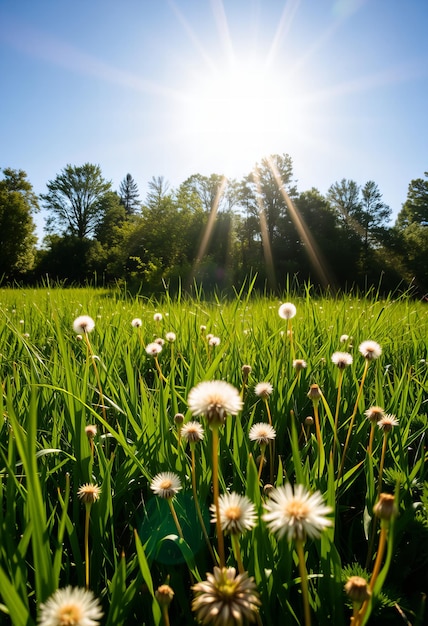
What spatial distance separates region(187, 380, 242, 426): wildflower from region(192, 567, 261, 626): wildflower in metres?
0.18

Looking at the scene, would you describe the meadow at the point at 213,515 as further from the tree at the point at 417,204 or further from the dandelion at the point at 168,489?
the tree at the point at 417,204

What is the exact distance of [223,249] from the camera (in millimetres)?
19469

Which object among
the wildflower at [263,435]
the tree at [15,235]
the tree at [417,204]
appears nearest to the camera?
the wildflower at [263,435]

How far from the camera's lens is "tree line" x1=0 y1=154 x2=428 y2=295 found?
17.7m

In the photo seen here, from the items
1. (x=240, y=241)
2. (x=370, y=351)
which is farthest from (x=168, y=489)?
(x=240, y=241)

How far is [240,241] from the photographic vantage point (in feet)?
81.9

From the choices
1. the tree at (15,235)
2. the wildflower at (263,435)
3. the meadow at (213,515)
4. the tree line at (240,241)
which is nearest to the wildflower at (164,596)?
the meadow at (213,515)

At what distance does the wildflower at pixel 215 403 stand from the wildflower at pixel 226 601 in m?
0.18

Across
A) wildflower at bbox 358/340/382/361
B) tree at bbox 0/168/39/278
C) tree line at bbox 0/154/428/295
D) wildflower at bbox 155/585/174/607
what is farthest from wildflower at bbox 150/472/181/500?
tree at bbox 0/168/39/278

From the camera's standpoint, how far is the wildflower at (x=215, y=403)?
1.74 feet

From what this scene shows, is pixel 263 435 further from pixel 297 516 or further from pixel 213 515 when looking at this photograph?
pixel 297 516

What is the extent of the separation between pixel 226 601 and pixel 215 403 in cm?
23

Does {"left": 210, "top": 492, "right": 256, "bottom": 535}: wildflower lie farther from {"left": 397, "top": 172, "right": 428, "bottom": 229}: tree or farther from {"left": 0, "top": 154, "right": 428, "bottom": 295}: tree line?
{"left": 397, "top": 172, "right": 428, "bottom": 229}: tree

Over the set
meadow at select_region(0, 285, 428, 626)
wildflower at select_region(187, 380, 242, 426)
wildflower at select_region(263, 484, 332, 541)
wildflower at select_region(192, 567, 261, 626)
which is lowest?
meadow at select_region(0, 285, 428, 626)
